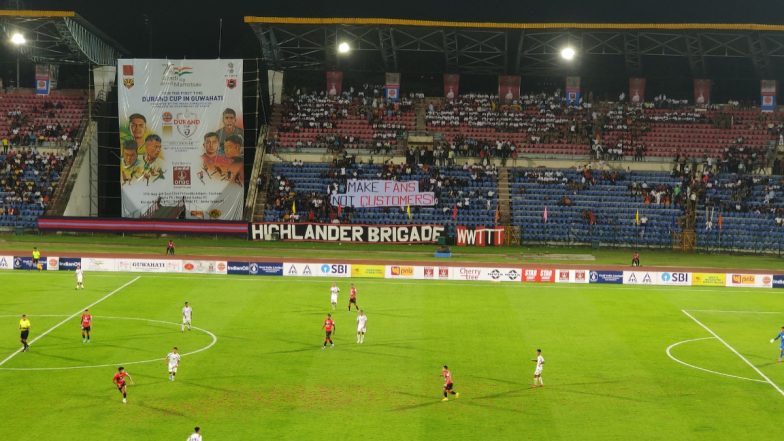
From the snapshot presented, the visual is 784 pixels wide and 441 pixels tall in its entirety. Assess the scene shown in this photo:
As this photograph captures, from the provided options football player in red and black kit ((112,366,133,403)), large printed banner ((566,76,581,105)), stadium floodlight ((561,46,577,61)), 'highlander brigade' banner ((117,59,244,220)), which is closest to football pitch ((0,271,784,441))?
football player in red and black kit ((112,366,133,403))

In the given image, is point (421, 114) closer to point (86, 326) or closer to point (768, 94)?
point (768, 94)

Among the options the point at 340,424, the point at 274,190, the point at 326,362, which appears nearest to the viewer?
the point at 340,424

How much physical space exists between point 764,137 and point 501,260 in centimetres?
3154

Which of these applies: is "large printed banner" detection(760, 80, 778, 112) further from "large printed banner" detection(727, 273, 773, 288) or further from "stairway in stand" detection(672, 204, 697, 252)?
"large printed banner" detection(727, 273, 773, 288)

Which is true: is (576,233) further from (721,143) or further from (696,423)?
(696,423)

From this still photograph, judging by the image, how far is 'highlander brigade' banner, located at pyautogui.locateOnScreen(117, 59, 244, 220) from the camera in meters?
76.8

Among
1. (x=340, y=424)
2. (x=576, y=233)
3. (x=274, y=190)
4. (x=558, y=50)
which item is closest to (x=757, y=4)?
(x=558, y=50)

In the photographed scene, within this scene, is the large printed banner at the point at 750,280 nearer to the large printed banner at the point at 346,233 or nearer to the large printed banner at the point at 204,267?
the large printed banner at the point at 346,233

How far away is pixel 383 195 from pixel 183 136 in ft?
56.6

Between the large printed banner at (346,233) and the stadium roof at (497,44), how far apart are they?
17.7 metres

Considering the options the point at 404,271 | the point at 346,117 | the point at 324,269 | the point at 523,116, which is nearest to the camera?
the point at 324,269

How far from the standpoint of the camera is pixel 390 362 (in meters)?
38.2

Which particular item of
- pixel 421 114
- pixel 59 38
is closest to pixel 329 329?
pixel 421 114

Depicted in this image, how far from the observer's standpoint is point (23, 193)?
75.7 meters
